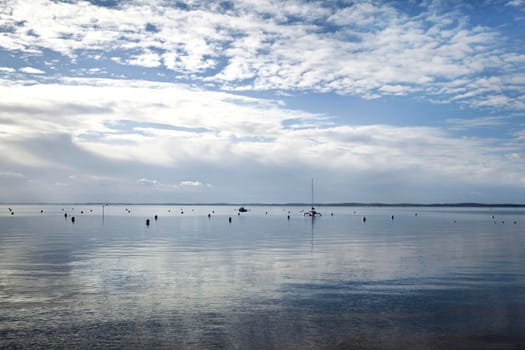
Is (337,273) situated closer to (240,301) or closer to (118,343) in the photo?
(240,301)

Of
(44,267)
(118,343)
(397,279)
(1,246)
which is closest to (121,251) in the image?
(44,267)

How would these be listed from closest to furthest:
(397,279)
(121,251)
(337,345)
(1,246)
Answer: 1. (337,345)
2. (397,279)
3. (121,251)
4. (1,246)

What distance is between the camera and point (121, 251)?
45500 mm

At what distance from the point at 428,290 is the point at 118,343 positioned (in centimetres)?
1738

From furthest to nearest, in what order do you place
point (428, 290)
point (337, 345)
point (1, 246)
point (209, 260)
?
point (1, 246)
point (209, 260)
point (428, 290)
point (337, 345)

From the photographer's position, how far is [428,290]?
1024 inches

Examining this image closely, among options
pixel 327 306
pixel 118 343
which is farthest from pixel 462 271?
pixel 118 343

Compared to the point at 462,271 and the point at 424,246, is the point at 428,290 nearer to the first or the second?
the point at 462,271

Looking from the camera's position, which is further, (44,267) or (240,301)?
(44,267)

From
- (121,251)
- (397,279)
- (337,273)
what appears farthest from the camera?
(121,251)

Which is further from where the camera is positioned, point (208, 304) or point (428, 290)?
point (428, 290)

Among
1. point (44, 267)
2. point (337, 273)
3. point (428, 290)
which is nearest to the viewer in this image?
point (428, 290)

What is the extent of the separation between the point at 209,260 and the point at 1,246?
86.8 feet

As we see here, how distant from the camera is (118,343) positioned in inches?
642
